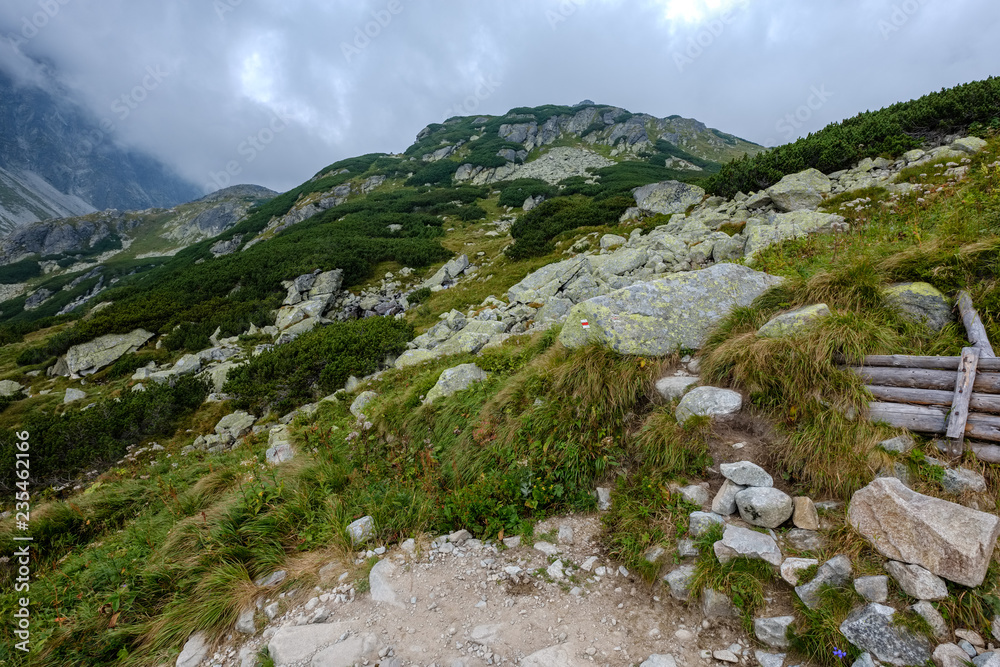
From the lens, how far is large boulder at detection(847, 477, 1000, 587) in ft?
7.88

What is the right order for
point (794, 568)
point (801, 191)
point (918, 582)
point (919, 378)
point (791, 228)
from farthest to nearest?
point (801, 191) < point (791, 228) < point (919, 378) < point (794, 568) < point (918, 582)

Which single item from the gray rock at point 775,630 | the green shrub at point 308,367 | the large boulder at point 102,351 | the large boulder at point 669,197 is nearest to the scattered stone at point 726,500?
the gray rock at point 775,630

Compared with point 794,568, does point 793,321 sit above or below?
above

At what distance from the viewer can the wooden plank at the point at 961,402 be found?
125 inches

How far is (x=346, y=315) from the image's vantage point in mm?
23016

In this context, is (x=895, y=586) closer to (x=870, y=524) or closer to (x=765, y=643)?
(x=870, y=524)

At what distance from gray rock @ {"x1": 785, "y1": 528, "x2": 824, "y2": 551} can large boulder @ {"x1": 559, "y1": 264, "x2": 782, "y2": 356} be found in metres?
2.60

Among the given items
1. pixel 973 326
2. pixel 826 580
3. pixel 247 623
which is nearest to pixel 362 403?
pixel 247 623

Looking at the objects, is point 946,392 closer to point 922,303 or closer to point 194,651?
point 922,303

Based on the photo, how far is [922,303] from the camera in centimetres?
441

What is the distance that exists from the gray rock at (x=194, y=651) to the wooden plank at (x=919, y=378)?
682 cm

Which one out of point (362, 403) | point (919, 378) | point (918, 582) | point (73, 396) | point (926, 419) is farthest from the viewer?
point (73, 396)

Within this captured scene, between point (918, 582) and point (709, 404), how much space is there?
2.02 meters

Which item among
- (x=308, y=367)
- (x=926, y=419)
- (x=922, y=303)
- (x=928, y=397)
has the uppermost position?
(x=308, y=367)
